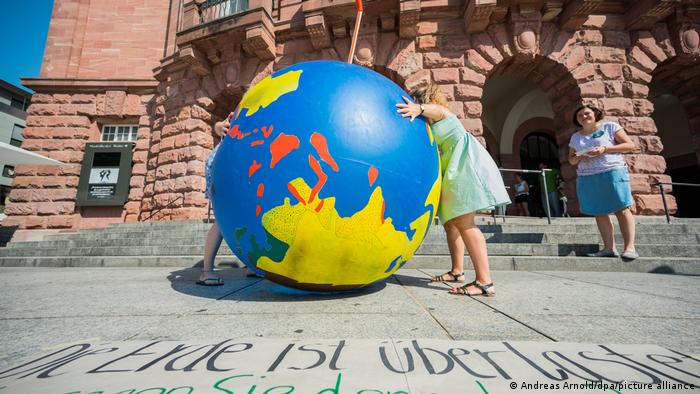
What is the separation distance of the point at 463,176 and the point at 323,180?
1215mm

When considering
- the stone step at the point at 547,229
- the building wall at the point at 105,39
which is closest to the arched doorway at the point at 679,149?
the stone step at the point at 547,229

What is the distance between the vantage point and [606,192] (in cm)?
363

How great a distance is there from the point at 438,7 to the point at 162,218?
936 cm

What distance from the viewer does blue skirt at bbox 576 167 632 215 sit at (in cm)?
353

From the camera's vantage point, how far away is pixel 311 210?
172 centimetres

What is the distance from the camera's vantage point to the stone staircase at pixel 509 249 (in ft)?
12.4

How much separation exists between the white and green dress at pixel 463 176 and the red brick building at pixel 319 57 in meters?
4.84

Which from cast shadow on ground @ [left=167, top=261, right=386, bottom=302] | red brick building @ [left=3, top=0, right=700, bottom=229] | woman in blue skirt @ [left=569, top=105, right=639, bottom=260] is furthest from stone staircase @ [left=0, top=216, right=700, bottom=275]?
red brick building @ [left=3, top=0, right=700, bottom=229]

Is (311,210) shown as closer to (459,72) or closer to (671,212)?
(459,72)

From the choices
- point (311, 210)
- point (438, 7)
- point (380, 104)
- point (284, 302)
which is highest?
point (438, 7)

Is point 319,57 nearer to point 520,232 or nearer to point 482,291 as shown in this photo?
point 520,232

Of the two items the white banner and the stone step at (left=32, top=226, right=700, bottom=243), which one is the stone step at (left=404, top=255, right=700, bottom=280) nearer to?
the stone step at (left=32, top=226, right=700, bottom=243)

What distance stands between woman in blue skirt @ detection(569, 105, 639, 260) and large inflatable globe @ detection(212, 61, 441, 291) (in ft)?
9.70

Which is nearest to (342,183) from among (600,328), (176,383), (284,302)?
(284,302)
